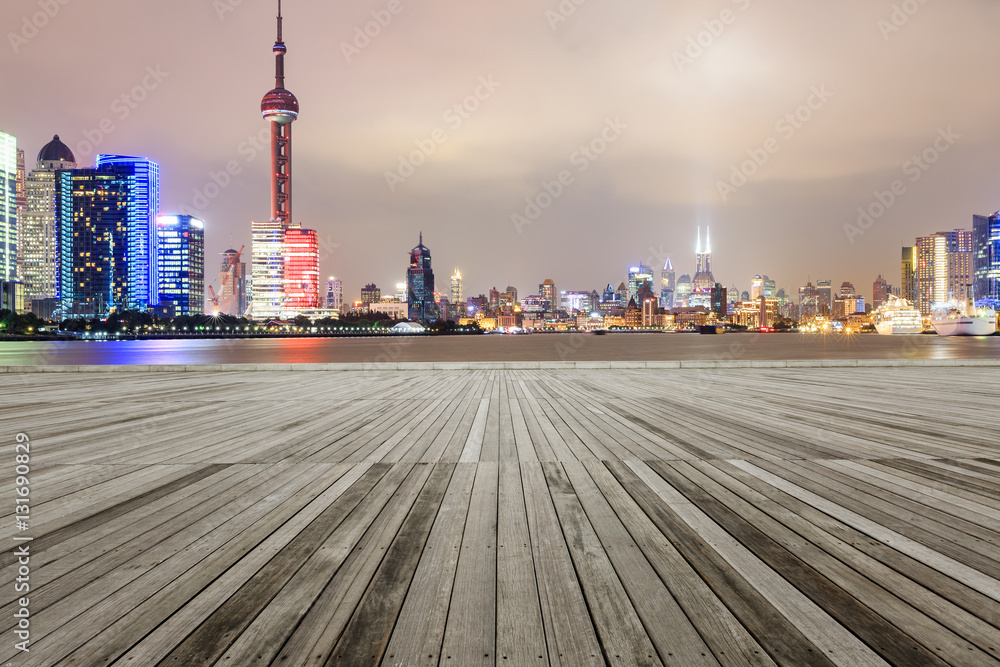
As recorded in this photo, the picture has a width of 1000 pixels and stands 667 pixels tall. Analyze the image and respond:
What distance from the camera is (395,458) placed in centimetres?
504

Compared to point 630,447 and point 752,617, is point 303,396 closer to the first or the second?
point 630,447

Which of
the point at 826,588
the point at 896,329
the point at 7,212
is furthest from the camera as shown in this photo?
the point at 7,212

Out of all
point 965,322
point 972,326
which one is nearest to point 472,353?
point 965,322

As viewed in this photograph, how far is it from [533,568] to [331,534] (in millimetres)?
1297

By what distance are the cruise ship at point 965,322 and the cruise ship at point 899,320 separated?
9.73m

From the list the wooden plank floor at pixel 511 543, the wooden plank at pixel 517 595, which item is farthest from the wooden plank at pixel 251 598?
the wooden plank at pixel 517 595

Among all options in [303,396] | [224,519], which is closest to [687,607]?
[224,519]

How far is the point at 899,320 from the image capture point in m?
166

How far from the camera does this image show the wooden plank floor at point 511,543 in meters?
2.07

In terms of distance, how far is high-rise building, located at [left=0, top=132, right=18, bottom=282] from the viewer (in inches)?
6762

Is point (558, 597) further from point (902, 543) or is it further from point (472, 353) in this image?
point (472, 353)

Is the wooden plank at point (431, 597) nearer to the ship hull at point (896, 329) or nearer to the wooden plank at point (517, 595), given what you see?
the wooden plank at point (517, 595)

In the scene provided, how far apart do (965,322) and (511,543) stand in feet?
604

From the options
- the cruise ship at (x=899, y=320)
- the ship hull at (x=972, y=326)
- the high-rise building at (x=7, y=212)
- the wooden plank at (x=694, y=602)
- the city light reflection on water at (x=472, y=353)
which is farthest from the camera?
the high-rise building at (x=7, y=212)
